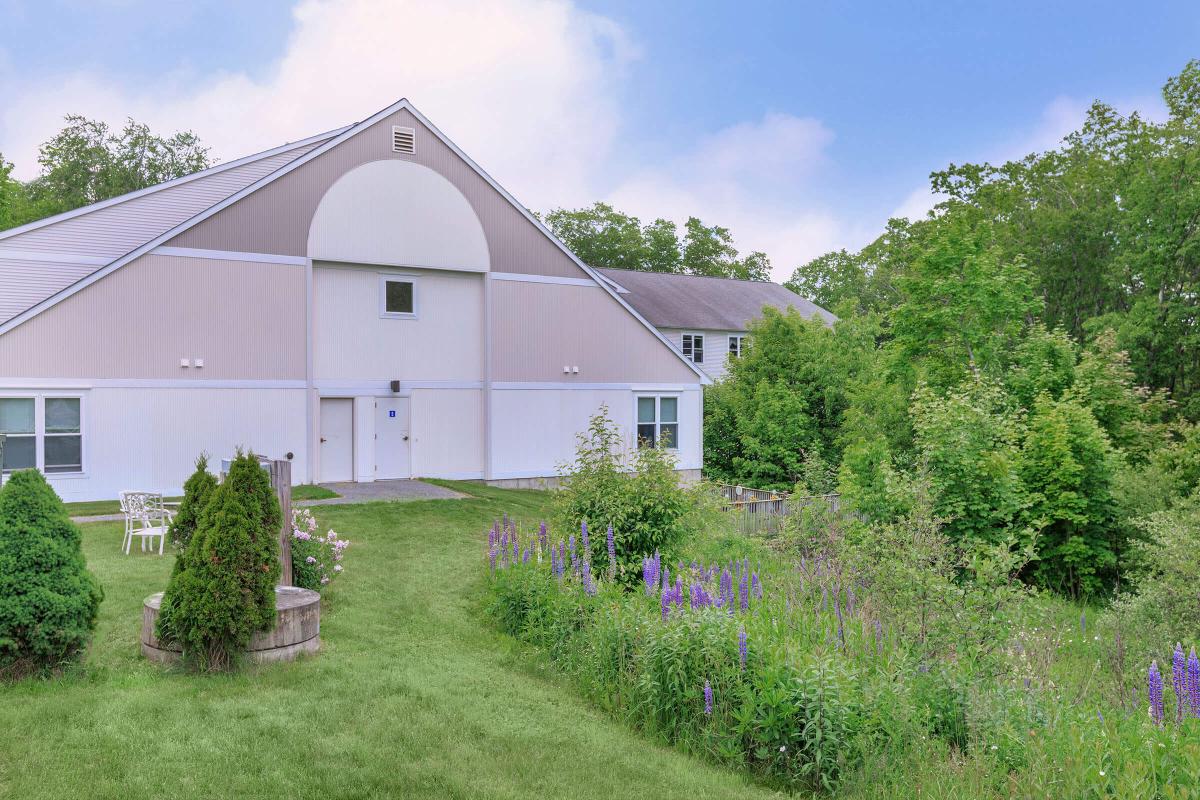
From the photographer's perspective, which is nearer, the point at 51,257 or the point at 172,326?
the point at 172,326

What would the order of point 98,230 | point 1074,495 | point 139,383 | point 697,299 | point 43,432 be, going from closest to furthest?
1. point 1074,495
2. point 43,432
3. point 139,383
4. point 98,230
5. point 697,299

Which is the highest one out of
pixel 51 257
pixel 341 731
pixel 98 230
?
pixel 98 230

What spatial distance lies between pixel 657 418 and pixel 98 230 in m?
14.8

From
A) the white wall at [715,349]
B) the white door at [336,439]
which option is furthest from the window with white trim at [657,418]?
the white wall at [715,349]

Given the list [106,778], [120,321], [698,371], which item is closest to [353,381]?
[120,321]

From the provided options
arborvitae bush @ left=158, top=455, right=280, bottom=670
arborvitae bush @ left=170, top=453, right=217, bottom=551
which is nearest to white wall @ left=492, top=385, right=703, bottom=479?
arborvitae bush @ left=170, top=453, right=217, bottom=551

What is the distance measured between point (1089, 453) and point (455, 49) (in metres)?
14.6

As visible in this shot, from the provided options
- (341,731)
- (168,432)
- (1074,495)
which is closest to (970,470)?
(1074,495)

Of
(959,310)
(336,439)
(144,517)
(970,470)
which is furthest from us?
(959,310)

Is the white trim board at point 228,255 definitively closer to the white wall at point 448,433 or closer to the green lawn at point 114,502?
the white wall at point 448,433

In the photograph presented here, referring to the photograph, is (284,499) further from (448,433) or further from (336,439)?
(448,433)

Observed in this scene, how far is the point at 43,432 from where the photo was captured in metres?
15.5

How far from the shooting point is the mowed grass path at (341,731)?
4410 millimetres

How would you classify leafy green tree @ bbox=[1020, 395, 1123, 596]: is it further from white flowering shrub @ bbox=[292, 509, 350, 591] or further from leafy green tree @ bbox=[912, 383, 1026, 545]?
white flowering shrub @ bbox=[292, 509, 350, 591]
